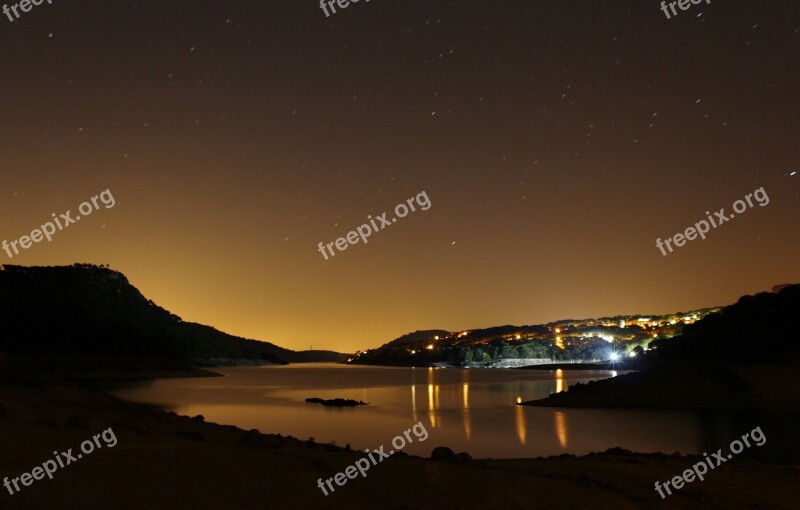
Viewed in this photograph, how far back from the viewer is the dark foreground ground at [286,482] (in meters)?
9.07

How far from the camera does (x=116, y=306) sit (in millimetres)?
152250

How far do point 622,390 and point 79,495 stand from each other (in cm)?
4574

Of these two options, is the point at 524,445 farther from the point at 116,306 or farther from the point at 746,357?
the point at 116,306

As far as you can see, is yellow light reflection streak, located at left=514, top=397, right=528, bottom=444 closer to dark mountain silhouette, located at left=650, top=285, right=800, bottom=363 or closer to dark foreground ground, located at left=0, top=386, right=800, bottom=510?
dark foreground ground, located at left=0, top=386, right=800, bottom=510

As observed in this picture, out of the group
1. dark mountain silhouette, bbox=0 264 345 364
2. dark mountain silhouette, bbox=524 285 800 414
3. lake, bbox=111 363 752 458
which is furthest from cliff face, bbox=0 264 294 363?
dark mountain silhouette, bbox=524 285 800 414

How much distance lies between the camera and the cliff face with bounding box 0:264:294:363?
13012 centimetres

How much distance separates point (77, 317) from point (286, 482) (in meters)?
143

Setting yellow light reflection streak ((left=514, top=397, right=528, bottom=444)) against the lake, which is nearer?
the lake

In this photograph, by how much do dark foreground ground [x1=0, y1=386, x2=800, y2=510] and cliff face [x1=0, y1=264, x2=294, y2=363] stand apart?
4970 inches

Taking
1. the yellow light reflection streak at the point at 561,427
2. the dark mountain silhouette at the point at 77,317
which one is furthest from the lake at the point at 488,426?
the dark mountain silhouette at the point at 77,317

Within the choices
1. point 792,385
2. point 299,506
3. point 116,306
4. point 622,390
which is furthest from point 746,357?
point 116,306

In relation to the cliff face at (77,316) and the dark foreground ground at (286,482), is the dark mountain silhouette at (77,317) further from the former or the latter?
the dark foreground ground at (286,482)

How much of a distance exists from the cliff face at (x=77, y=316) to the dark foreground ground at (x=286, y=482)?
414ft

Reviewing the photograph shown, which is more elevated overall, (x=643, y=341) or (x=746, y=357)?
(x=643, y=341)
